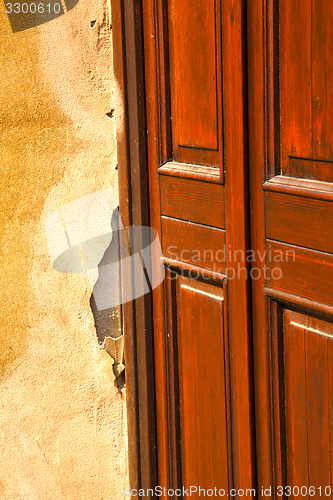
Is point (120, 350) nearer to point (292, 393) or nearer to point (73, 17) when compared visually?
point (292, 393)

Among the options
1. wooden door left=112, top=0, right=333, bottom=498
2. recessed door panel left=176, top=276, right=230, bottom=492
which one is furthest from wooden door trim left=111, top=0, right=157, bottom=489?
recessed door panel left=176, top=276, right=230, bottom=492

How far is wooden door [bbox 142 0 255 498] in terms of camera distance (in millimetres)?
1617

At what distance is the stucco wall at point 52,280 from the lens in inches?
80.6

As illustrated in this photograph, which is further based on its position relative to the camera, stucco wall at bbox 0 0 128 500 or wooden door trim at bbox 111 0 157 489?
stucco wall at bbox 0 0 128 500

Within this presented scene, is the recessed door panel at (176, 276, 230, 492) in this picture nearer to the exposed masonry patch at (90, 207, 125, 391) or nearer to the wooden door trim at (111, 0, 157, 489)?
the wooden door trim at (111, 0, 157, 489)

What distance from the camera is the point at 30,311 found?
2.20 m

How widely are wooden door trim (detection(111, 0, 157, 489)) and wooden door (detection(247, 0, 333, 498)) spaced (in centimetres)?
51

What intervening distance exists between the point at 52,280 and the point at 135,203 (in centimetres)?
45

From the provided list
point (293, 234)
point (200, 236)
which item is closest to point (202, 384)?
point (200, 236)

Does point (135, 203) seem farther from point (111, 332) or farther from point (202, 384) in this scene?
point (202, 384)

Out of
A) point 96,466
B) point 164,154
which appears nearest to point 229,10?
point 164,154

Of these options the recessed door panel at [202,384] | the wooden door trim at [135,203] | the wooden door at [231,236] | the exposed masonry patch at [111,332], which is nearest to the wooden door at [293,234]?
the wooden door at [231,236]

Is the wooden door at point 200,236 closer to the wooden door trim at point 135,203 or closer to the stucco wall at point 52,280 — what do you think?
the wooden door trim at point 135,203

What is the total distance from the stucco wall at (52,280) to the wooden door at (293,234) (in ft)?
2.37
